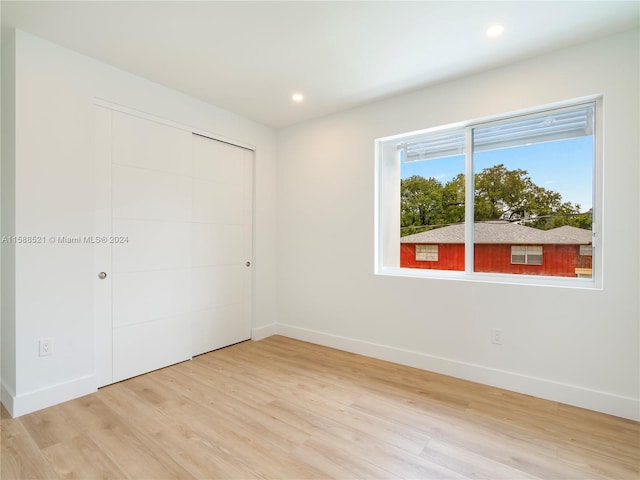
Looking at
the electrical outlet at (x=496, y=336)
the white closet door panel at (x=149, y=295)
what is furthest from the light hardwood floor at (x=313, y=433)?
the white closet door panel at (x=149, y=295)

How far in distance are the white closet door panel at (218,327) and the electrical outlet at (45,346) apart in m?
1.22

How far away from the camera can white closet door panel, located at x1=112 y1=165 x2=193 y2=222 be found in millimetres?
2781

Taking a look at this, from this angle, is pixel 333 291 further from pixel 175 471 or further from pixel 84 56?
pixel 84 56

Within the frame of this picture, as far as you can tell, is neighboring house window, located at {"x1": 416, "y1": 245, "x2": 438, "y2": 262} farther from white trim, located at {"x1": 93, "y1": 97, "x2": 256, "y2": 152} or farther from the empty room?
white trim, located at {"x1": 93, "y1": 97, "x2": 256, "y2": 152}

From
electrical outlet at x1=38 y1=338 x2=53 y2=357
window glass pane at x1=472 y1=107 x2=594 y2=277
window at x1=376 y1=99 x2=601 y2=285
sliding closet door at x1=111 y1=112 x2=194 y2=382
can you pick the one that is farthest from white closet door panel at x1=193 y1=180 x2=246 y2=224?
window glass pane at x1=472 y1=107 x2=594 y2=277

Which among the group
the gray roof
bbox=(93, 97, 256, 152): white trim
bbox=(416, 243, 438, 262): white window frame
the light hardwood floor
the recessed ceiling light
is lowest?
the light hardwood floor

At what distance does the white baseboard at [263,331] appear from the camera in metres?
3.97

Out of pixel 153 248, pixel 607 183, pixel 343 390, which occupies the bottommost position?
pixel 343 390

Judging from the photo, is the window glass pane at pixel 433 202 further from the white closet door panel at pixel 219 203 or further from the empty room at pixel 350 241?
the white closet door panel at pixel 219 203

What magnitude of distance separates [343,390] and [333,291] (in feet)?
4.19

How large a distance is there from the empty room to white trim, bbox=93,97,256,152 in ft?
0.06

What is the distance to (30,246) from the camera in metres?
2.27

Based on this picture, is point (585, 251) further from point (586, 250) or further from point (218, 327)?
point (218, 327)

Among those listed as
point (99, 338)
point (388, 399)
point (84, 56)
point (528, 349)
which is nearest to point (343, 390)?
point (388, 399)
